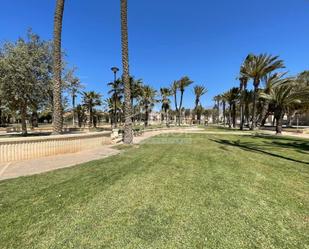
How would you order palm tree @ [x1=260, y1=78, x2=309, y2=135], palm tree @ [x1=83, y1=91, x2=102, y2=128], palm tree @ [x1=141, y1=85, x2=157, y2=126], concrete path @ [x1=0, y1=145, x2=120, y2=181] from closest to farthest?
concrete path @ [x1=0, y1=145, x2=120, y2=181]
palm tree @ [x1=260, y1=78, x2=309, y2=135]
palm tree @ [x1=141, y1=85, x2=157, y2=126]
palm tree @ [x1=83, y1=91, x2=102, y2=128]

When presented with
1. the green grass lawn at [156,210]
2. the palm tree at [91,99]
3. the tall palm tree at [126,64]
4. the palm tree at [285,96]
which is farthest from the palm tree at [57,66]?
the palm tree at [91,99]

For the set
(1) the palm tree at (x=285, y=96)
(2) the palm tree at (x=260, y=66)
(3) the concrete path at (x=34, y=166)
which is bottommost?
(3) the concrete path at (x=34, y=166)

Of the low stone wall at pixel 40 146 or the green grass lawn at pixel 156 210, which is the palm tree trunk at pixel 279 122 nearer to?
the green grass lawn at pixel 156 210

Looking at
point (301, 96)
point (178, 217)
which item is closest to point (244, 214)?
point (178, 217)

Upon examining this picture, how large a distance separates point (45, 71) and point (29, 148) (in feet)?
31.4

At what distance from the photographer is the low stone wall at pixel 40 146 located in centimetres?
800

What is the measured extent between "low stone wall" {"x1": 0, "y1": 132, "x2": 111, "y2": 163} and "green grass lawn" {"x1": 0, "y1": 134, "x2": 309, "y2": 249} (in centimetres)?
298

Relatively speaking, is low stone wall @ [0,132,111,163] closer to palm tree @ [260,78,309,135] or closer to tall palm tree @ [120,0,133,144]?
tall palm tree @ [120,0,133,144]

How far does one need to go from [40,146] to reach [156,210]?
7.38 metres

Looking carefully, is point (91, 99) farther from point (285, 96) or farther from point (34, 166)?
point (34, 166)

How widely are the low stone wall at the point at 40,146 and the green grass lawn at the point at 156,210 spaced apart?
2.98 meters

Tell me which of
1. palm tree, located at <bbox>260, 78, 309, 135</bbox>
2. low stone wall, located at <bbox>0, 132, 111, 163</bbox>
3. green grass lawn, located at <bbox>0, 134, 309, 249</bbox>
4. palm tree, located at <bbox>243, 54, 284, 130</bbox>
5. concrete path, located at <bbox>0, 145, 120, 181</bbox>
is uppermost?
palm tree, located at <bbox>243, 54, 284, 130</bbox>

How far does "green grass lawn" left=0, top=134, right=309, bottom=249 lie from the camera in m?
2.91

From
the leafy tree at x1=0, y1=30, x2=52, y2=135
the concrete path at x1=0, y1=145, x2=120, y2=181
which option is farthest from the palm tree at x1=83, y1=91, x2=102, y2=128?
the concrete path at x1=0, y1=145, x2=120, y2=181
